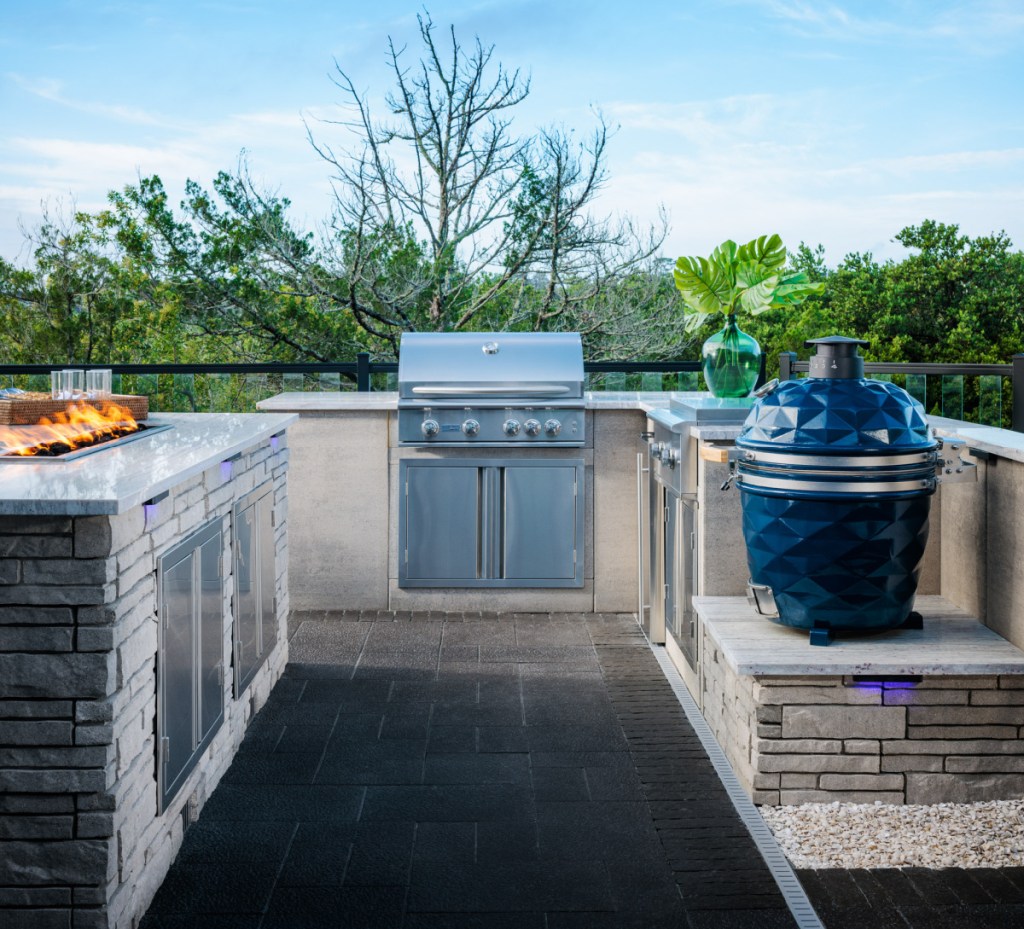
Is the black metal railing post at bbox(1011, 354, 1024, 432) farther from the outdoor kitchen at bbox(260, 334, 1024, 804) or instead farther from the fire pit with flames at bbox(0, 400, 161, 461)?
the fire pit with flames at bbox(0, 400, 161, 461)

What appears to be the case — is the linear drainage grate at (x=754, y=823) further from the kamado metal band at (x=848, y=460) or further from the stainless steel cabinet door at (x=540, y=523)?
the stainless steel cabinet door at (x=540, y=523)

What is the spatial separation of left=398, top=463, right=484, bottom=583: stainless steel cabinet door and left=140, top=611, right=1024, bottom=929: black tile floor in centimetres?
93

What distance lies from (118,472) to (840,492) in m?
1.81

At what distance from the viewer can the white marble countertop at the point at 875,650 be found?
3014 mm

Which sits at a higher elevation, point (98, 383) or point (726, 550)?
point (98, 383)

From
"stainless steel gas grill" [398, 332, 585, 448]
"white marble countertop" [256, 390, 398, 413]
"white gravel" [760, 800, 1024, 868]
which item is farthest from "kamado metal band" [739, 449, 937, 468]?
"white marble countertop" [256, 390, 398, 413]

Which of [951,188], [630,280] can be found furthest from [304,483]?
[951,188]

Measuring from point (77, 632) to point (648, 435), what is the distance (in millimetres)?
3215

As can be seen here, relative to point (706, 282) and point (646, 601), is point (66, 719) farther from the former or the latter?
point (646, 601)

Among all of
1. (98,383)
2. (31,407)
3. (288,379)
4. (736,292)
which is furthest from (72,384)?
(288,379)

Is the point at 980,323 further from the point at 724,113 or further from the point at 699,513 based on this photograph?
the point at 699,513

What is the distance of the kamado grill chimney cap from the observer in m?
3.18

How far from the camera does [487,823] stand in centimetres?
303

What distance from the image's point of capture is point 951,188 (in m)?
20.0
